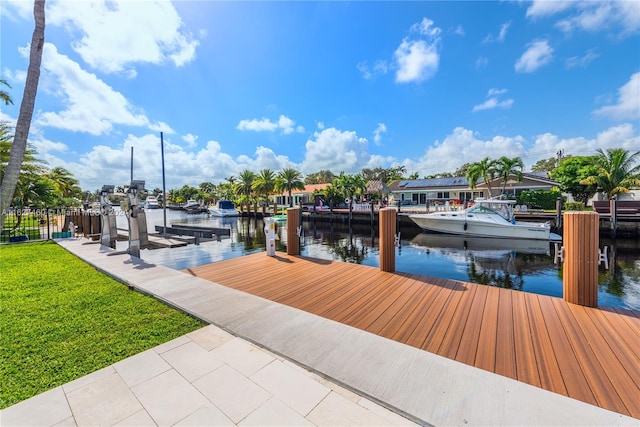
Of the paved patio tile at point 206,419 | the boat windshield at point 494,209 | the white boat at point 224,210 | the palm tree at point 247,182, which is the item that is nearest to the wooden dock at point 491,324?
the paved patio tile at point 206,419

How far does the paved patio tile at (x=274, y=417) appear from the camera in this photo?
203cm

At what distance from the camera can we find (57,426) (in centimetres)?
202

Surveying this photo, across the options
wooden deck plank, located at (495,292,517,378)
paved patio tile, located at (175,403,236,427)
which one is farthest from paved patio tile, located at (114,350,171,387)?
wooden deck plank, located at (495,292,517,378)

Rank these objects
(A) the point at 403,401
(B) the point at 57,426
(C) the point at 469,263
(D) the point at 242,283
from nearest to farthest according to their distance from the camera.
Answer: (B) the point at 57,426, (A) the point at 403,401, (D) the point at 242,283, (C) the point at 469,263

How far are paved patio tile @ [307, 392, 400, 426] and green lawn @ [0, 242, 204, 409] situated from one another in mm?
2213

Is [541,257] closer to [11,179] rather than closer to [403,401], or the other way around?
[403,401]

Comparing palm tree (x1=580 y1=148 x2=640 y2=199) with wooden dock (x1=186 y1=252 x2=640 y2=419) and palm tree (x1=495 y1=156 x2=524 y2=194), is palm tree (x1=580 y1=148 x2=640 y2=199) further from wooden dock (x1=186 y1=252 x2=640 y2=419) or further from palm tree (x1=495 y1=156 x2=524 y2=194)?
wooden dock (x1=186 y1=252 x2=640 y2=419)

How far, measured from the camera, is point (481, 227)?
16.9m

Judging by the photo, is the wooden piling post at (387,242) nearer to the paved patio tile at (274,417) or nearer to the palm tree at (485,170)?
the paved patio tile at (274,417)

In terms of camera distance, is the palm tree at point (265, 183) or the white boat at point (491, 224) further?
the palm tree at point (265, 183)

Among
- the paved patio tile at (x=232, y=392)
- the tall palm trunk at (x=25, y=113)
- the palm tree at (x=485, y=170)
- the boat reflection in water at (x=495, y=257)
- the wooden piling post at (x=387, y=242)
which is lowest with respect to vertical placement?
the boat reflection in water at (x=495, y=257)

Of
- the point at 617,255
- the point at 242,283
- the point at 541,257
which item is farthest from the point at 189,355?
the point at 617,255

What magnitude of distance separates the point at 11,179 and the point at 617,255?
63.5 feet

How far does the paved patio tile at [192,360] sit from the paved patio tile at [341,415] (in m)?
1.22
